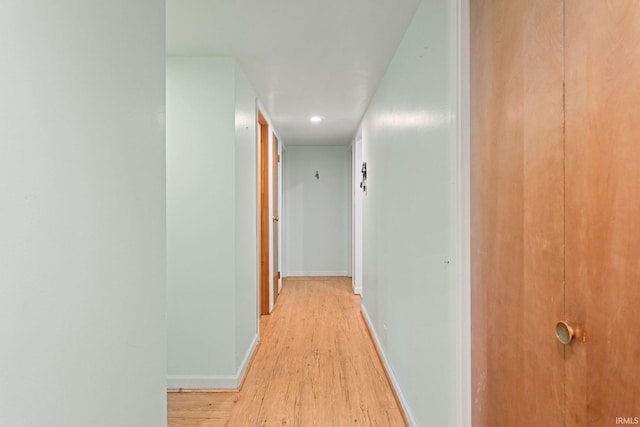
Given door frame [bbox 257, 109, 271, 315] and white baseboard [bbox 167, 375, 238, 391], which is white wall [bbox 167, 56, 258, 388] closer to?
white baseboard [bbox 167, 375, 238, 391]

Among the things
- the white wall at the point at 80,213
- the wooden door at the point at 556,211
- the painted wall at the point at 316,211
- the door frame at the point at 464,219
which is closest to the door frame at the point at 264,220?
the painted wall at the point at 316,211

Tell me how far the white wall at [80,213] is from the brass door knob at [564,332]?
1.18 metres

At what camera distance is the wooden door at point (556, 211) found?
0.71m

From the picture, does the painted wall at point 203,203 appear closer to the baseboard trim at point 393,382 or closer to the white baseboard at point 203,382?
the white baseboard at point 203,382

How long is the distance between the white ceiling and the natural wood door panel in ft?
2.88

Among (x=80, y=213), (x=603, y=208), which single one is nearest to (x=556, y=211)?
(x=603, y=208)

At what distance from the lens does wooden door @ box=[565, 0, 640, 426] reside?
0.69 metres

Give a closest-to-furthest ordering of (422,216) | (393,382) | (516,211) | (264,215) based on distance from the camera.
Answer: (516,211) → (422,216) → (393,382) → (264,215)

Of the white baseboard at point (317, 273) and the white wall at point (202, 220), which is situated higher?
the white wall at point (202, 220)

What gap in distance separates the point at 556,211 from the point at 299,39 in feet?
6.45

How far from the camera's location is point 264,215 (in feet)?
14.4

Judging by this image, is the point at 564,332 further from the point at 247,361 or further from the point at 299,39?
the point at 247,361

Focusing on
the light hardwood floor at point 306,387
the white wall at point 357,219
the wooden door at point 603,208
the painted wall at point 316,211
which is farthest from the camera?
the painted wall at point 316,211

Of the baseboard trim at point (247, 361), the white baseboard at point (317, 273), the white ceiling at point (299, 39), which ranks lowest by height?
the baseboard trim at point (247, 361)
